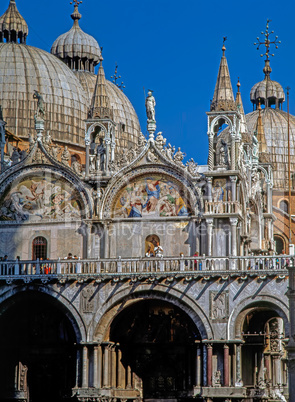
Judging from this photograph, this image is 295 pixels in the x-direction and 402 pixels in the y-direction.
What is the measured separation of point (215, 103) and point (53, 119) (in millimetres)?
15726

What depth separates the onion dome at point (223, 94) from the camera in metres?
59.5

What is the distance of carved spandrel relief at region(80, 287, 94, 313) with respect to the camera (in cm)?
5634

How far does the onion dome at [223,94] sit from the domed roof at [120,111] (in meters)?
17.3

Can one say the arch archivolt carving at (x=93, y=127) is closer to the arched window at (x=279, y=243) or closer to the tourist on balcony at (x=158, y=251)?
the tourist on balcony at (x=158, y=251)

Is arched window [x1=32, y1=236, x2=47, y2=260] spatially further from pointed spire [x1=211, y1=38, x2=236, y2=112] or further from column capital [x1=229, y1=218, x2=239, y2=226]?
pointed spire [x1=211, y1=38, x2=236, y2=112]

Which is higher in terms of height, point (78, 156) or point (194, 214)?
point (78, 156)

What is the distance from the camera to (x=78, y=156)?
72938mm

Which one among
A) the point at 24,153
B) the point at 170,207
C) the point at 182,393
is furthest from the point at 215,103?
the point at 182,393

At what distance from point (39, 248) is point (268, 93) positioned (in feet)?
111

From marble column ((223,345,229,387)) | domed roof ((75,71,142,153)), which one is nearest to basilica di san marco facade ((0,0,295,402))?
marble column ((223,345,229,387))

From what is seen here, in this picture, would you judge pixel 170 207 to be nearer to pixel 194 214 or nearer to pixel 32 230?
pixel 194 214

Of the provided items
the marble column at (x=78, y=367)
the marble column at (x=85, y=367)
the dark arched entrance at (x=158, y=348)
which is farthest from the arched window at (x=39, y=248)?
the marble column at (x=85, y=367)

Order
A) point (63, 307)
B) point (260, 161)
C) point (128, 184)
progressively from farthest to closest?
point (260, 161)
point (128, 184)
point (63, 307)

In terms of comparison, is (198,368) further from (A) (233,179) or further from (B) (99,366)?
(A) (233,179)
